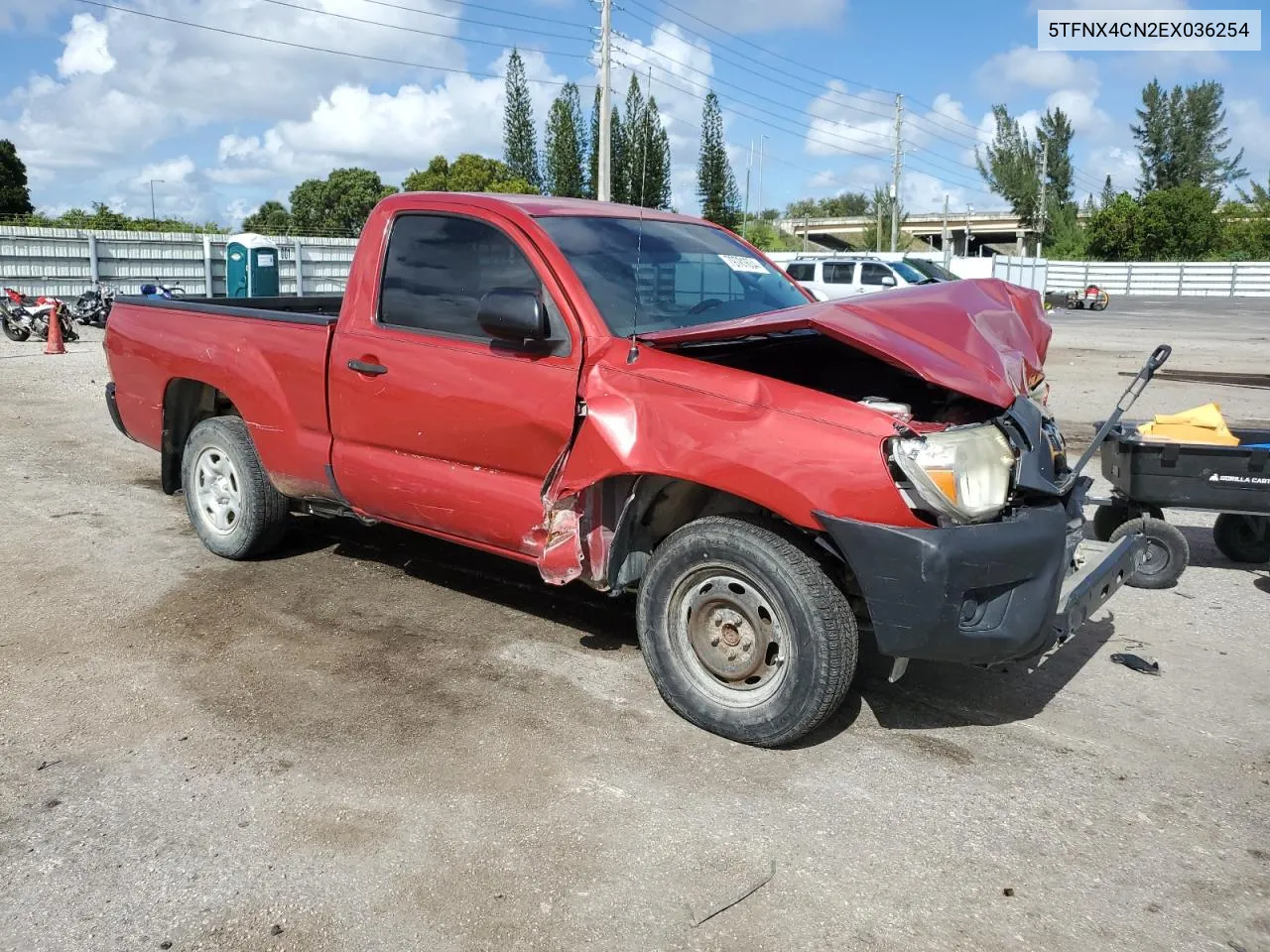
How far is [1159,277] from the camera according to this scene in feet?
194

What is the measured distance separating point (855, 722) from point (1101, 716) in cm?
98

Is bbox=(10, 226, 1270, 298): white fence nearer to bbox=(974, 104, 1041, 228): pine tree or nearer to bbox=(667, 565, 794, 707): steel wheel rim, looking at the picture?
bbox=(667, 565, 794, 707): steel wheel rim

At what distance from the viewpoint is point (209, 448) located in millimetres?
5926

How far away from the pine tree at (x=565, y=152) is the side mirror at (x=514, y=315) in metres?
49.5

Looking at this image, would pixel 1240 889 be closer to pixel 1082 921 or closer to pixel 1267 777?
pixel 1082 921

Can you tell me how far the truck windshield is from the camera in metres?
4.45

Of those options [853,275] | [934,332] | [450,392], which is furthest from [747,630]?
[853,275]

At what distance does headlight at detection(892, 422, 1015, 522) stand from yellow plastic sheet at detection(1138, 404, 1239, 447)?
8.59 ft

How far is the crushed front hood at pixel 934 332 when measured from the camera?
3566mm

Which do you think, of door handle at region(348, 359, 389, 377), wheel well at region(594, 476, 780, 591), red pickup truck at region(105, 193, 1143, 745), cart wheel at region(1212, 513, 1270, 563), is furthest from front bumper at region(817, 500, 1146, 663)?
cart wheel at region(1212, 513, 1270, 563)

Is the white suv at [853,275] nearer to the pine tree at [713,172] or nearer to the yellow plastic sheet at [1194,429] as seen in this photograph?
the yellow plastic sheet at [1194,429]

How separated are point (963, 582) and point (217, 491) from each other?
426cm


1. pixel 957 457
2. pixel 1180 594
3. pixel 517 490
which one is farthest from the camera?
pixel 1180 594

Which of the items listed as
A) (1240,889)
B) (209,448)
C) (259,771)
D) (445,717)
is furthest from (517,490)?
(1240,889)
